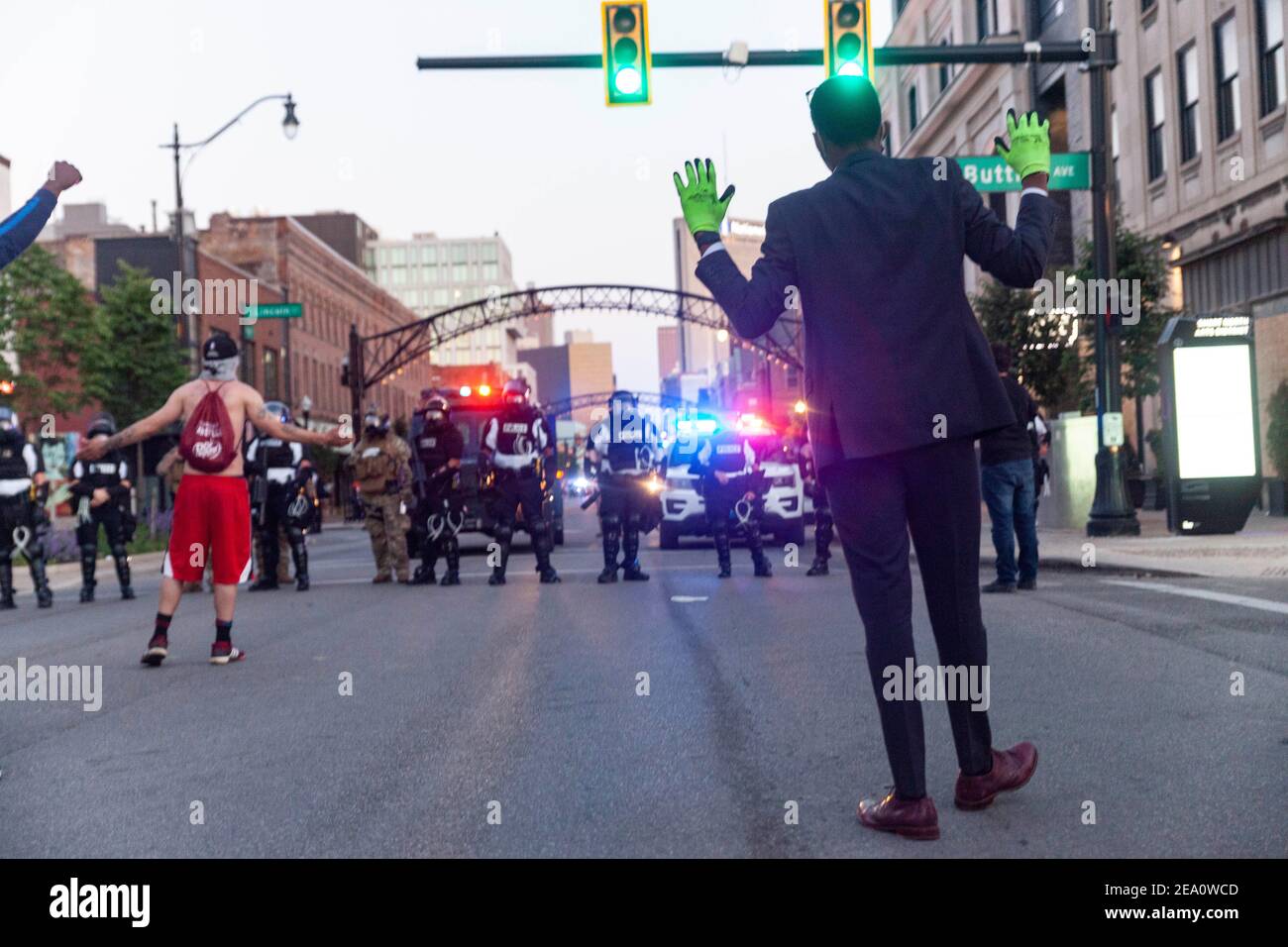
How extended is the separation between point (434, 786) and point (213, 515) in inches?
169

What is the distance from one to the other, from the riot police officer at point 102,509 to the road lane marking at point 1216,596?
390 inches

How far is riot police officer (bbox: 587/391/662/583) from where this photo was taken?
587 inches

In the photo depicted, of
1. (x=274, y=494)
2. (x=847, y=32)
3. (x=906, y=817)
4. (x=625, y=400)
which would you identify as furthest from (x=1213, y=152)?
(x=906, y=817)

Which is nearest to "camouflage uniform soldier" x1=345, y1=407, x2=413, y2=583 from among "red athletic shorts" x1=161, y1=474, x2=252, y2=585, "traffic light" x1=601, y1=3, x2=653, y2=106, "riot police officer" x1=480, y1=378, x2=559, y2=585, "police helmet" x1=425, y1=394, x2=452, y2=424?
"police helmet" x1=425, y1=394, x2=452, y2=424

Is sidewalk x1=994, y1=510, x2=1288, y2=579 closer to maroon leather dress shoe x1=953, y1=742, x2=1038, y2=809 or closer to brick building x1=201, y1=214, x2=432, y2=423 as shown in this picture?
maroon leather dress shoe x1=953, y1=742, x2=1038, y2=809

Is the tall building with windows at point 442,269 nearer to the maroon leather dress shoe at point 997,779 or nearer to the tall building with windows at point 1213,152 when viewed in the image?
the tall building with windows at point 1213,152

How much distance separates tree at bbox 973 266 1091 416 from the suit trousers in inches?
939

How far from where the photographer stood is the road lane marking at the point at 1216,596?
9768 mm

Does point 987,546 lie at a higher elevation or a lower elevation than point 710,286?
lower

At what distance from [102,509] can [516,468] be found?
14.3ft

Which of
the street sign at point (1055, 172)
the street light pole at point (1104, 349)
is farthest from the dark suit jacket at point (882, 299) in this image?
the street light pole at point (1104, 349)

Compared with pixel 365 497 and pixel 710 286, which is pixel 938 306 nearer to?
pixel 710 286
